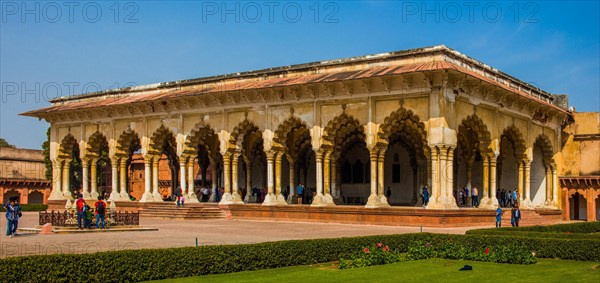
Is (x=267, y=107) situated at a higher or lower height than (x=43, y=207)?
higher

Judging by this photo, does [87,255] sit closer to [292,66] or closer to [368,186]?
[292,66]

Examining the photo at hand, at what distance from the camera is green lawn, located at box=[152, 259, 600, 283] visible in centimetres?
1165

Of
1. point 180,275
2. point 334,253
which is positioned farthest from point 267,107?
point 180,275

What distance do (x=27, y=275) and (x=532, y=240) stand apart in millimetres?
9815

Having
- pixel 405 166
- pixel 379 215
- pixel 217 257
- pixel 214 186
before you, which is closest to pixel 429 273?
pixel 217 257

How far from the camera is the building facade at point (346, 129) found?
26.0 m

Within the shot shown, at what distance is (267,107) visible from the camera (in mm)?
30062

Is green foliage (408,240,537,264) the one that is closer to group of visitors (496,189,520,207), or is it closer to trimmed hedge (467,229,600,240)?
trimmed hedge (467,229,600,240)

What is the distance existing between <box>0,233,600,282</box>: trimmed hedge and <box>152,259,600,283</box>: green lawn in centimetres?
29

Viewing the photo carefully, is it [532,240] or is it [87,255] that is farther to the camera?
[532,240]

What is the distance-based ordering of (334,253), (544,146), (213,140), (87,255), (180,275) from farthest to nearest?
Result: (213,140) < (544,146) < (334,253) < (180,275) < (87,255)

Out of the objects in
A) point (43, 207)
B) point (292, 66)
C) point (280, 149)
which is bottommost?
point (43, 207)

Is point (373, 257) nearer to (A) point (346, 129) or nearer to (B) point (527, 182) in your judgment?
(A) point (346, 129)

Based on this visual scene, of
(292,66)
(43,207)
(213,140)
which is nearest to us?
(292,66)
